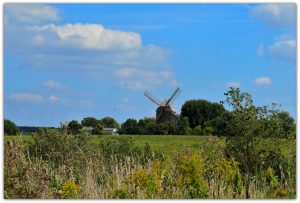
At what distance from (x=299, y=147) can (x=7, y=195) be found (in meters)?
3.57

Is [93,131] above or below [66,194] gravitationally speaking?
above

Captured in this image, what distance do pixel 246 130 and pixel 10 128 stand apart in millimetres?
3564

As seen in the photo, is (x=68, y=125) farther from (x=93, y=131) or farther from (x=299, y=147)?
(x=299, y=147)

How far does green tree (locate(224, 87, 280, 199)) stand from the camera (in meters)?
9.09

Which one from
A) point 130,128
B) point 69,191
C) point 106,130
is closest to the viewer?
point 69,191

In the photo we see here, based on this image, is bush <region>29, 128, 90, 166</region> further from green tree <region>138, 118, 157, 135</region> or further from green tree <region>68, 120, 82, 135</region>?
green tree <region>138, 118, 157, 135</region>

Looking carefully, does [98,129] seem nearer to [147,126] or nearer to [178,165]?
[178,165]

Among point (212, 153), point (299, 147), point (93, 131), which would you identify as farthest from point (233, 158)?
point (93, 131)

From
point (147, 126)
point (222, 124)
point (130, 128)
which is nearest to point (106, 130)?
point (130, 128)

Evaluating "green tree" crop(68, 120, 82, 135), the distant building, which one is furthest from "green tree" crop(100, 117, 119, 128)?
"green tree" crop(68, 120, 82, 135)

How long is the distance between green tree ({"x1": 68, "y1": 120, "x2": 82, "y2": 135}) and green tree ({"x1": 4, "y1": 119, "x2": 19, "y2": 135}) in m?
1.06

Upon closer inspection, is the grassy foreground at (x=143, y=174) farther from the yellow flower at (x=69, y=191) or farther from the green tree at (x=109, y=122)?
the green tree at (x=109, y=122)

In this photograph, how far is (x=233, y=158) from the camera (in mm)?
8875

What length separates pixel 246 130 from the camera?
9.10 m
